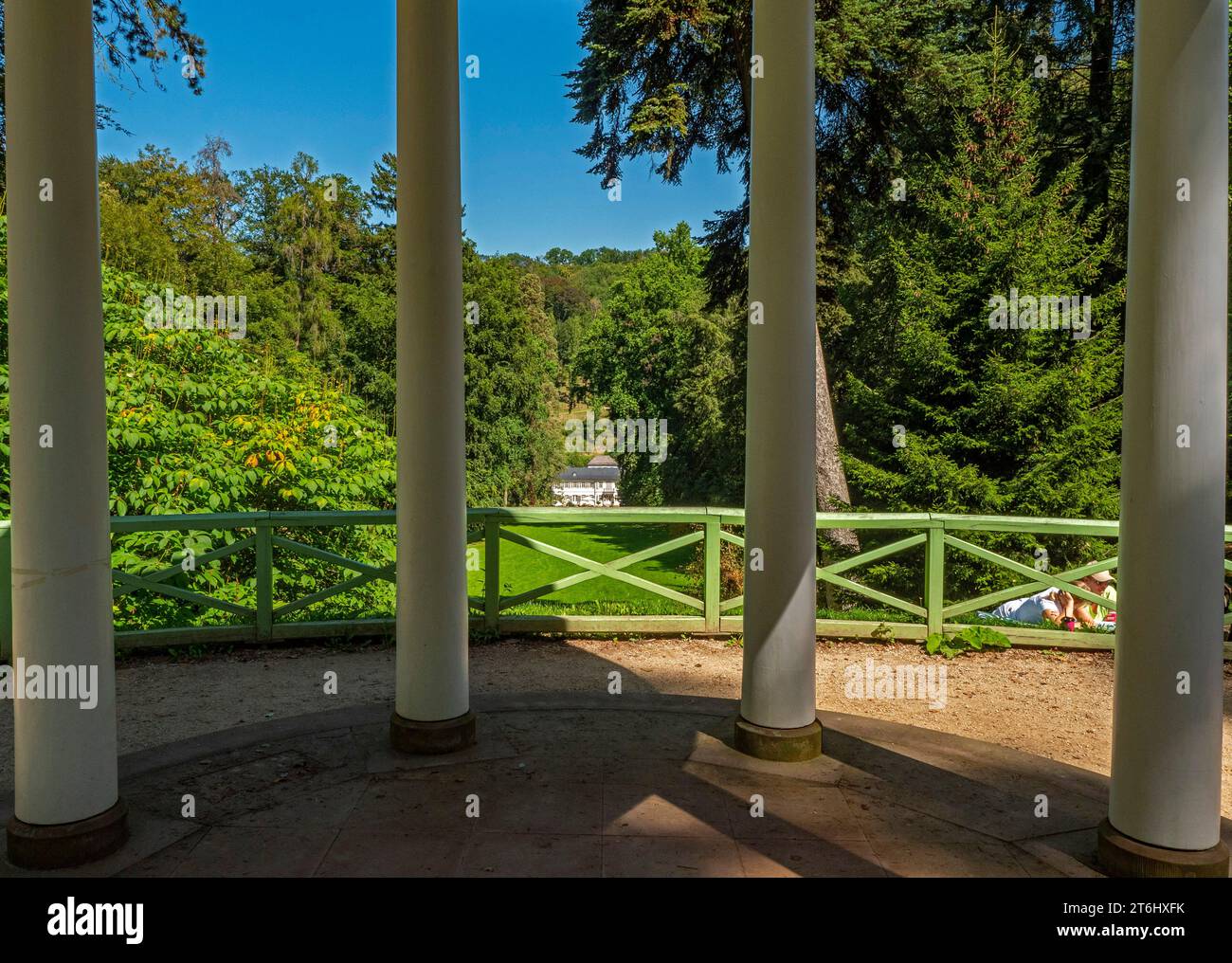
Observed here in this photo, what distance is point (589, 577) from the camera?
8.61 metres

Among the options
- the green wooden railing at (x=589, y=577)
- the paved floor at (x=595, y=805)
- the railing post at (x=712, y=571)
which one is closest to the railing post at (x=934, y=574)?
the green wooden railing at (x=589, y=577)

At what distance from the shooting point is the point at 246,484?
10.8 m

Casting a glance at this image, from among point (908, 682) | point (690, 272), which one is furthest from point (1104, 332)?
point (690, 272)

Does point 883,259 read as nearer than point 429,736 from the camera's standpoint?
No

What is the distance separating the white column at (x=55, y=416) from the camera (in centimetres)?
367

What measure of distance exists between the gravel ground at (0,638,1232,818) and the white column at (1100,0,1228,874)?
91.8 inches

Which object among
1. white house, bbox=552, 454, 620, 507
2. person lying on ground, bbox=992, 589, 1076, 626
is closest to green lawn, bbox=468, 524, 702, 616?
person lying on ground, bbox=992, 589, 1076, 626

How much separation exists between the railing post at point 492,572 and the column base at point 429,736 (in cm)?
310

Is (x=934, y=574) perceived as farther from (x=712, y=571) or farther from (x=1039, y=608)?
(x=1039, y=608)

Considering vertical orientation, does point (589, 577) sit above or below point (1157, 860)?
above

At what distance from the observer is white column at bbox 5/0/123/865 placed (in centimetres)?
367

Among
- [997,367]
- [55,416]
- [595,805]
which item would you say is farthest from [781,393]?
[997,367]

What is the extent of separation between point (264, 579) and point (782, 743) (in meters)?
5.28
